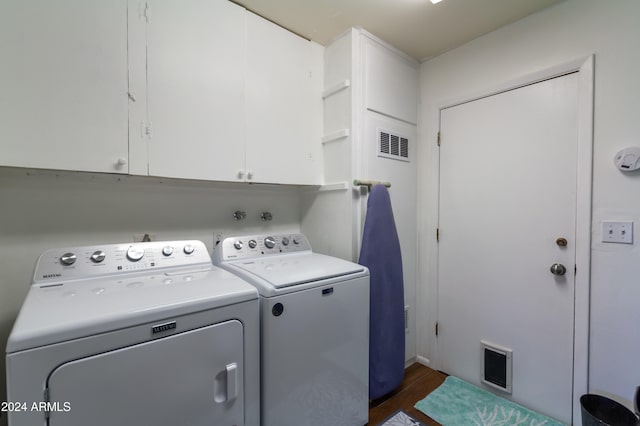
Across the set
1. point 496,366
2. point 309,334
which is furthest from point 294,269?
point 496,366

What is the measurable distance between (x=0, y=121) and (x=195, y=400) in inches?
51.0

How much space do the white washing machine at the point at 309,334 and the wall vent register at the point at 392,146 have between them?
→ 905 mm

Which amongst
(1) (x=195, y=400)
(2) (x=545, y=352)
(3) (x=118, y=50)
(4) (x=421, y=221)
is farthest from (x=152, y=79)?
(2) (x=545, y=352)

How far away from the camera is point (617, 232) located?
1469 millimetres

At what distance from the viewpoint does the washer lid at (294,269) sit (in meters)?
1.33

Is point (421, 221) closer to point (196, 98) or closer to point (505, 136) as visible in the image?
point (505, 136)

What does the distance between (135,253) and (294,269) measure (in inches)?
31.2

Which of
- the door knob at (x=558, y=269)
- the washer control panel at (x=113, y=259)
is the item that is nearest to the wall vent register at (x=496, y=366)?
the door knob at (x=558, y=269)

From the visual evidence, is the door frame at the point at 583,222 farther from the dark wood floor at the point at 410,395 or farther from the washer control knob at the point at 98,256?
the washer control knob at the point at 98,256

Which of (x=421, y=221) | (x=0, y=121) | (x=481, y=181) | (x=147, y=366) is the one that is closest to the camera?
(x=147, y=366)

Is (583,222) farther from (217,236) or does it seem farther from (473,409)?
(217,236)

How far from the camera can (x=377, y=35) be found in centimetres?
197

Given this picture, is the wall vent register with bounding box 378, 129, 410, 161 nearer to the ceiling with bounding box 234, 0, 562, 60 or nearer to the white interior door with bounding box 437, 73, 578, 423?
the white interior door with bounding box 437, 73, 578, 423

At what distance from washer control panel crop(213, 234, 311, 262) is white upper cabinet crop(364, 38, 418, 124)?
107cm
